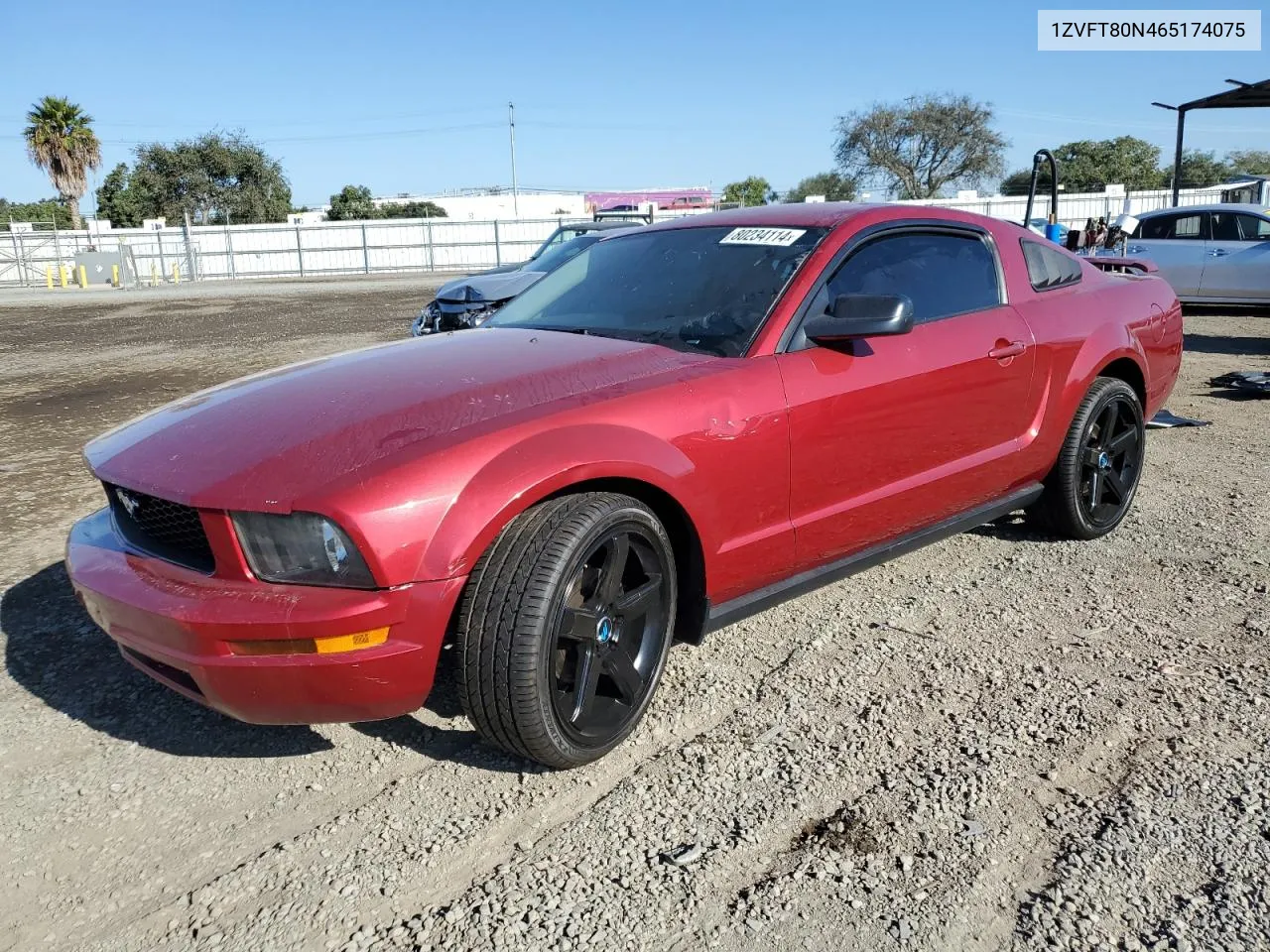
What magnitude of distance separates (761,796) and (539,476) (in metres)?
1.00

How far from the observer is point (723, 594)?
9.83 feet

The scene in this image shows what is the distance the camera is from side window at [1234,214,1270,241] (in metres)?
11.8

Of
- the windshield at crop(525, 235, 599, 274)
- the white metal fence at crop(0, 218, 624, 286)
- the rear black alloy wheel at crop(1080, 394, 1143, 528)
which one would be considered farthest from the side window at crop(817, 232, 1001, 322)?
the white metal fence at crop(0, 218, 624, 286)

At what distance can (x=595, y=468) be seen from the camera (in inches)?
101

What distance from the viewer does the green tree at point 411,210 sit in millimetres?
70875

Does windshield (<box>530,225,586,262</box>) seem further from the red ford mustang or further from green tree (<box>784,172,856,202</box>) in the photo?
green tree (<box>784,172,856,202</box>)

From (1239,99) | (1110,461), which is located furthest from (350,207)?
(1110,461)

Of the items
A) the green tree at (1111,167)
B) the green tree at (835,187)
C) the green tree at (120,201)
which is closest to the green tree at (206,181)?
the green tree at (120,201)

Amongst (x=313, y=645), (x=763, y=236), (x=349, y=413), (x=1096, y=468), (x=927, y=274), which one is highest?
(x=763, y=236)

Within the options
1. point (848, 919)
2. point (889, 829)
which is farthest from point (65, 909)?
point (889, 829)

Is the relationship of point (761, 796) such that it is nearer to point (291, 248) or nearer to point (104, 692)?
point (104, 692)

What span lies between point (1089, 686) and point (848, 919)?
56.6 inches

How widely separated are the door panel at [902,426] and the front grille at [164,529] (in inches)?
66.8

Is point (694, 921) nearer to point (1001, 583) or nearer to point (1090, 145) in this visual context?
point (1001, 583)
